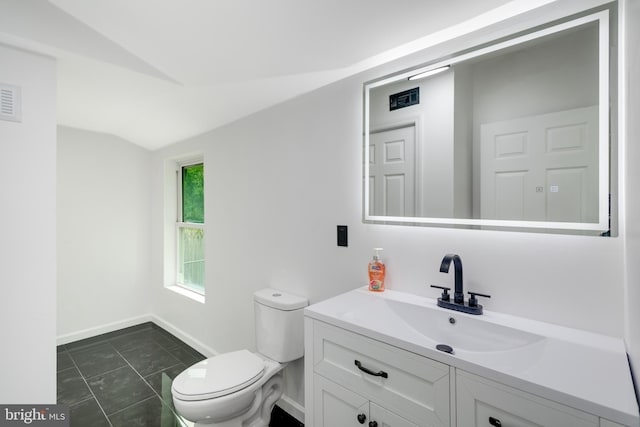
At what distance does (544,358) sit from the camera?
0.85 m

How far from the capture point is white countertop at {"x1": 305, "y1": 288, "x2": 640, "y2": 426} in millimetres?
672

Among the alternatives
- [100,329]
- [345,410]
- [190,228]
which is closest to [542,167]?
[345,410]

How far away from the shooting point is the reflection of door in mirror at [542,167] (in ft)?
3.23

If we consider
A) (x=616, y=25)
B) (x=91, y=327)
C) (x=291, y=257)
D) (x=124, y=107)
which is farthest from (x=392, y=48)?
(x=91, y=327)

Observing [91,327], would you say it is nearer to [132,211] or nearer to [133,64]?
[132,211]

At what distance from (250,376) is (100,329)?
8.23 ft

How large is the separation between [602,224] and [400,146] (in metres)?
0.78

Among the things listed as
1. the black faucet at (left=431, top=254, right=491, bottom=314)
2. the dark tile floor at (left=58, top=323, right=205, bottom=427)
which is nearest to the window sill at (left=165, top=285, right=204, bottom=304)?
the dark tile floor at (left=58, top=323, right=205, bottom=427)

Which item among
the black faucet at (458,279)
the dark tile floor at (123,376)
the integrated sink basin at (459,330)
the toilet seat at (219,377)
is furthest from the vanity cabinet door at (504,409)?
the dark tile floor at (123,376)

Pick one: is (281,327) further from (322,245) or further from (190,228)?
(190,228)

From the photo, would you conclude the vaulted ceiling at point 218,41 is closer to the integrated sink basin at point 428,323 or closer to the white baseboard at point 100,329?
the integrated sink basin at point 428,323

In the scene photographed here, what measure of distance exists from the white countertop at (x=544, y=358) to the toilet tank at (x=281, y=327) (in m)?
0.55

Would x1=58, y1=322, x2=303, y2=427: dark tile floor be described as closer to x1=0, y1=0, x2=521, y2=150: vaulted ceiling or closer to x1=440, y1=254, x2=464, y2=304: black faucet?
x1=440, y1=254, x2=464, y2=304: black faucet

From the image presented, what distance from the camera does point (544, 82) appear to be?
1056 millimetres
